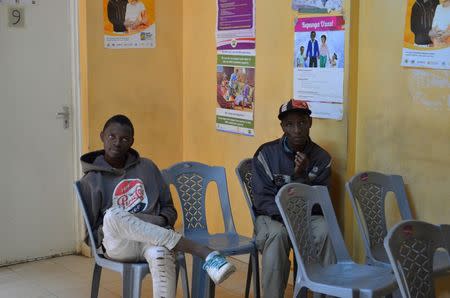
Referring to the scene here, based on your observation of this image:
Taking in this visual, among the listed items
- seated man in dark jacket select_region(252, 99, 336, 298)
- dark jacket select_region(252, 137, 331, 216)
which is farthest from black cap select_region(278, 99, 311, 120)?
dark jacket select_region(252, 137, 331, 216)

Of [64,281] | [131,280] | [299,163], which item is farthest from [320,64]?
[64,281]

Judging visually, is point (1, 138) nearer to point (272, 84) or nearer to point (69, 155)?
point (69, 155)

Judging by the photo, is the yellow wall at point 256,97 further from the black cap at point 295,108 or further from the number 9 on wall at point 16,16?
the number 9 on wall at point 16,16

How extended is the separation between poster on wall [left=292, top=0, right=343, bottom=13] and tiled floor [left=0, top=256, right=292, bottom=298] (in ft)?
5.71

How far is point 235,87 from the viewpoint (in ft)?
16.9

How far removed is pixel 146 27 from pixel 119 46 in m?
0.27

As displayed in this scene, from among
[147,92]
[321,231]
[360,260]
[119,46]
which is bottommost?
[360,260]

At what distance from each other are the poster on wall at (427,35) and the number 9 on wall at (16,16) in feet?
8.49

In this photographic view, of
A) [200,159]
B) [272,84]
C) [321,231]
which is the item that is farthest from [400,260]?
[200,159]

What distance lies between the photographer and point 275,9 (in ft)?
15.6

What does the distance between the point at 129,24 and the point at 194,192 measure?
1647mm

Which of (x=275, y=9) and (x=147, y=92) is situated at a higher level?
(x=275, y=9)

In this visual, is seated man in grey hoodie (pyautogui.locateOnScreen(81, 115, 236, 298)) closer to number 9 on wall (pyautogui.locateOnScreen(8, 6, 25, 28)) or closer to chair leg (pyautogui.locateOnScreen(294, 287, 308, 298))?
chair leg (pyautogui.locateOnScreen(294, 287, 308, 298))

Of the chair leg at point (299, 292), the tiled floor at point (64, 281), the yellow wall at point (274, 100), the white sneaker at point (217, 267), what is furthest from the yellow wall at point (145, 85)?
the chair leg at point (299, 292)
